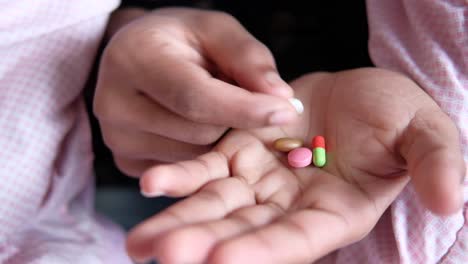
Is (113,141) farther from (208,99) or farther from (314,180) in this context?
(314,180)

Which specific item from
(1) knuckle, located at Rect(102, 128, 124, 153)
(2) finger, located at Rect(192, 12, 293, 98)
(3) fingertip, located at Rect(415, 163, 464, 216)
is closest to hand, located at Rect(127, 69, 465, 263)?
(3) fingertip, located at Rect(415, 163, 464, 216)

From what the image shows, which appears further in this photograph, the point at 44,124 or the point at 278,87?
the point at 44,124

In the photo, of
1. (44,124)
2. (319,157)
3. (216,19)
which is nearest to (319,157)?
(319,157)

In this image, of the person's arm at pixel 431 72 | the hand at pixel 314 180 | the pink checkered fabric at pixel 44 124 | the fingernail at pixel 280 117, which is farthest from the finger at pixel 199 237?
the pink checkered fabric at pixel 44 124

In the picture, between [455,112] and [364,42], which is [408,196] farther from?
[364,42]

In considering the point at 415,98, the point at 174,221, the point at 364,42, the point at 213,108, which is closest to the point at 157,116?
the point at 213,108

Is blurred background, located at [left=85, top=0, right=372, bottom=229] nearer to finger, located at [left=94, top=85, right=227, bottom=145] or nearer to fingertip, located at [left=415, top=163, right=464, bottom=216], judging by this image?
finger, located at [left=94, top=85, right=227, bottom=145]
